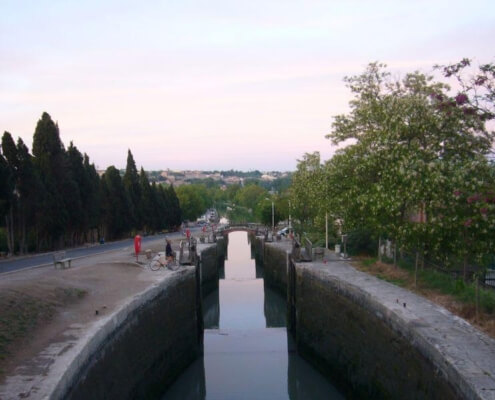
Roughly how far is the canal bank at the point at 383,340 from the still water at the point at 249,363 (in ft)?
2.94

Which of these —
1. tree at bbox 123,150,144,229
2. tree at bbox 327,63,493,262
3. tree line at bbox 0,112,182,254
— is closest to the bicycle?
tree at bbox 327,63,493,262

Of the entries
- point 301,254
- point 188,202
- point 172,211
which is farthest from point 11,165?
point 188,202

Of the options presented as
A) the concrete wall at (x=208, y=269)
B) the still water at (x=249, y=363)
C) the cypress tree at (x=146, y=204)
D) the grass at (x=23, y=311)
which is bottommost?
the still water at (x=249, y=363)

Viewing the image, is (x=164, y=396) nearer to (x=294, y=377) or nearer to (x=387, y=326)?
(x=294, y=377)

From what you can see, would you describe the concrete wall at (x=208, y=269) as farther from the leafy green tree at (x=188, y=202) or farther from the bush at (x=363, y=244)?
the leafy green tree at (x=188, y=202)

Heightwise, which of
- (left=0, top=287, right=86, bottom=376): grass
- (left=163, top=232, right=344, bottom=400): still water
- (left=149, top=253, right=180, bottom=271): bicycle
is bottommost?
(left=163, top=232, right=344, bottom=400): still water

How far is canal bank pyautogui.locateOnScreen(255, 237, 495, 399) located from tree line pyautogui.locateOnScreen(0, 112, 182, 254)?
1856 centimetres

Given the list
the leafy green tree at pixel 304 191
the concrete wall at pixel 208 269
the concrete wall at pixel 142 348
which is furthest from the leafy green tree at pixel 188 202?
the concrete wall at pixel 142 348

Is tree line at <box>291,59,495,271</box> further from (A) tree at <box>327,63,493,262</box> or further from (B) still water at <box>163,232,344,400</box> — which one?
(B) still water at <box>163,232,344,400</box>

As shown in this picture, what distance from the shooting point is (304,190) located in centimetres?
4594

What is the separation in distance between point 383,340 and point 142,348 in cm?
643

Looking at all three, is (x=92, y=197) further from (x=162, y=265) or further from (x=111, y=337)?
(x=111, y=337)

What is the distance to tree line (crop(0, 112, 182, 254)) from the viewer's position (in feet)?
109

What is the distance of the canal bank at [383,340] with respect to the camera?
9.53 meters
